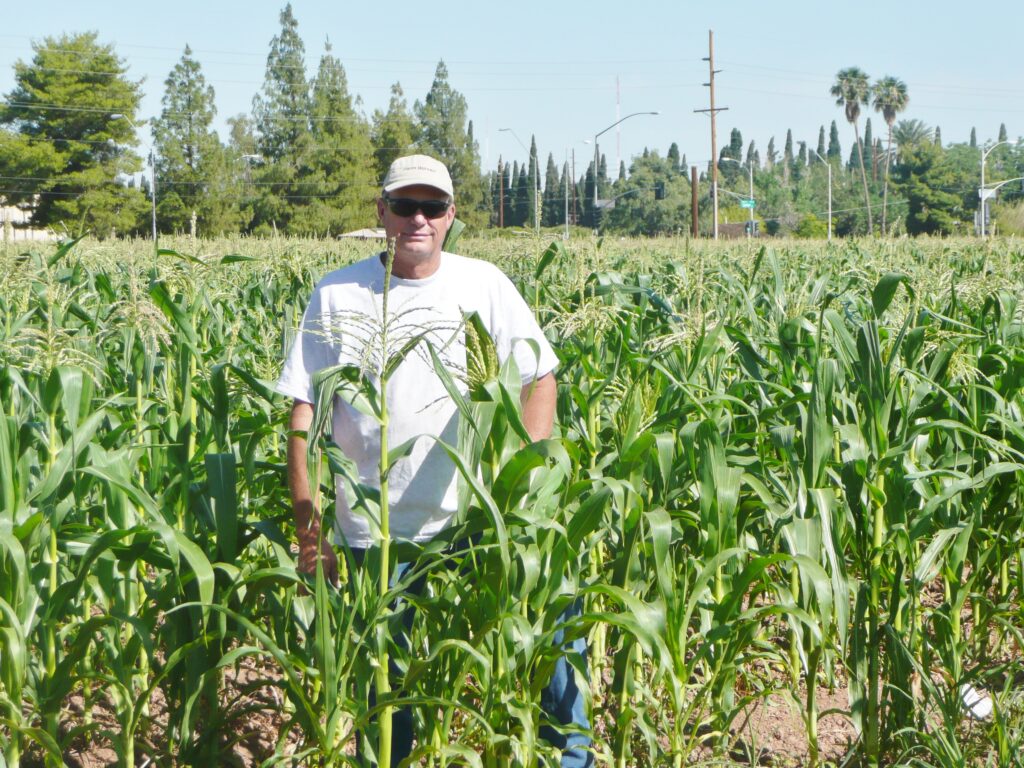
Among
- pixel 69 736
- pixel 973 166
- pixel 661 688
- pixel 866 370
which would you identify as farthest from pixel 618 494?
pixel 973 166

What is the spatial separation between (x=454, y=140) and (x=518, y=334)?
207 ft

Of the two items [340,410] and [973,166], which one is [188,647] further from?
[973,166]

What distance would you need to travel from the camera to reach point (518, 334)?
10.1ft

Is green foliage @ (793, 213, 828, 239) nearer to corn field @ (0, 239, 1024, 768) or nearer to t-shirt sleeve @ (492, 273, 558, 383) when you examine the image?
corn field @ (0, 239, 1024, 768)

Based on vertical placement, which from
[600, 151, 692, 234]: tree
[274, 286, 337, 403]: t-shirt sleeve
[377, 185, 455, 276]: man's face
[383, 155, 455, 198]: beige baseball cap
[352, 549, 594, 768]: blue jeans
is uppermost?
[600, 151, 692, 234]: tree

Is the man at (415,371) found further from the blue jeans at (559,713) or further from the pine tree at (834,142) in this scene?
the pine tree at (834,142)

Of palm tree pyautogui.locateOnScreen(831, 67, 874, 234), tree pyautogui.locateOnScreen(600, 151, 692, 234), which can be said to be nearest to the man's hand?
tree pyautogui.locateOnScreen(600, 151, 692, 234)

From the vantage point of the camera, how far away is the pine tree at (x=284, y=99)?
55875 mm

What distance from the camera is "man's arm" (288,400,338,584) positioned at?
2.68 meters

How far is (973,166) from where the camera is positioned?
88875mm

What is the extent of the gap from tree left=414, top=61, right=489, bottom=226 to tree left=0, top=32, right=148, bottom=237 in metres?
16.8

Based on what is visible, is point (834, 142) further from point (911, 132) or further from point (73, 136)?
point (73, 136)

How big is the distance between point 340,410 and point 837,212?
8672cm

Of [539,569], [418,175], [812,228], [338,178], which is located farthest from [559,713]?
[812,228]
